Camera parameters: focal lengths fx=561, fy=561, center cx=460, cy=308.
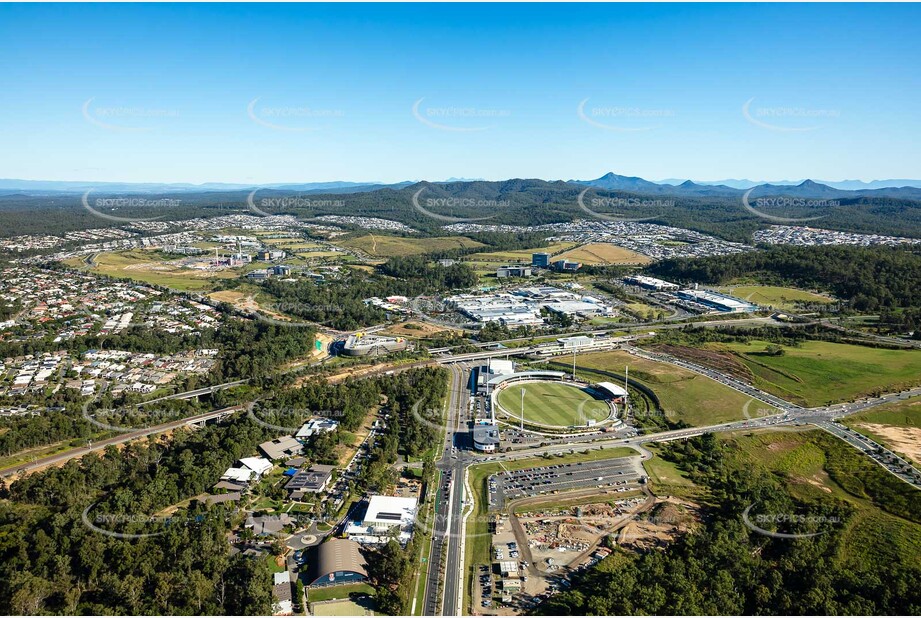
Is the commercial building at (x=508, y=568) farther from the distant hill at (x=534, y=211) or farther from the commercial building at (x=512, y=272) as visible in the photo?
the distant hill at (x=534, y=211)

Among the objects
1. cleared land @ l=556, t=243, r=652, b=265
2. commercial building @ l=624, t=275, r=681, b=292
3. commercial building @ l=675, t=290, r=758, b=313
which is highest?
cleared land @ l=556, t=243, r=652, b=265

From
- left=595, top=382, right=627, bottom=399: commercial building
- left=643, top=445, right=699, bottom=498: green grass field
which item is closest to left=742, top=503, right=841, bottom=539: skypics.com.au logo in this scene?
left=643, top=445, right=699, bottom=498: green grass field

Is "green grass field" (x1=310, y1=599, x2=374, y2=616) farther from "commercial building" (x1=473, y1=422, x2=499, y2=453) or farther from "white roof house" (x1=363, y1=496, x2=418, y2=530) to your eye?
"commercial building" (x1=473, y1=422, x2=499, y2=453)

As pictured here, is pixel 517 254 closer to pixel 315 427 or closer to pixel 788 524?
pixel 315 427

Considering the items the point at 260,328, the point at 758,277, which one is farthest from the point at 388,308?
the point at 758,277

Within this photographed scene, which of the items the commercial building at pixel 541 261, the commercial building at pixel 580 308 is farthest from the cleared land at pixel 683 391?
the commercial building at pixel 541 261
